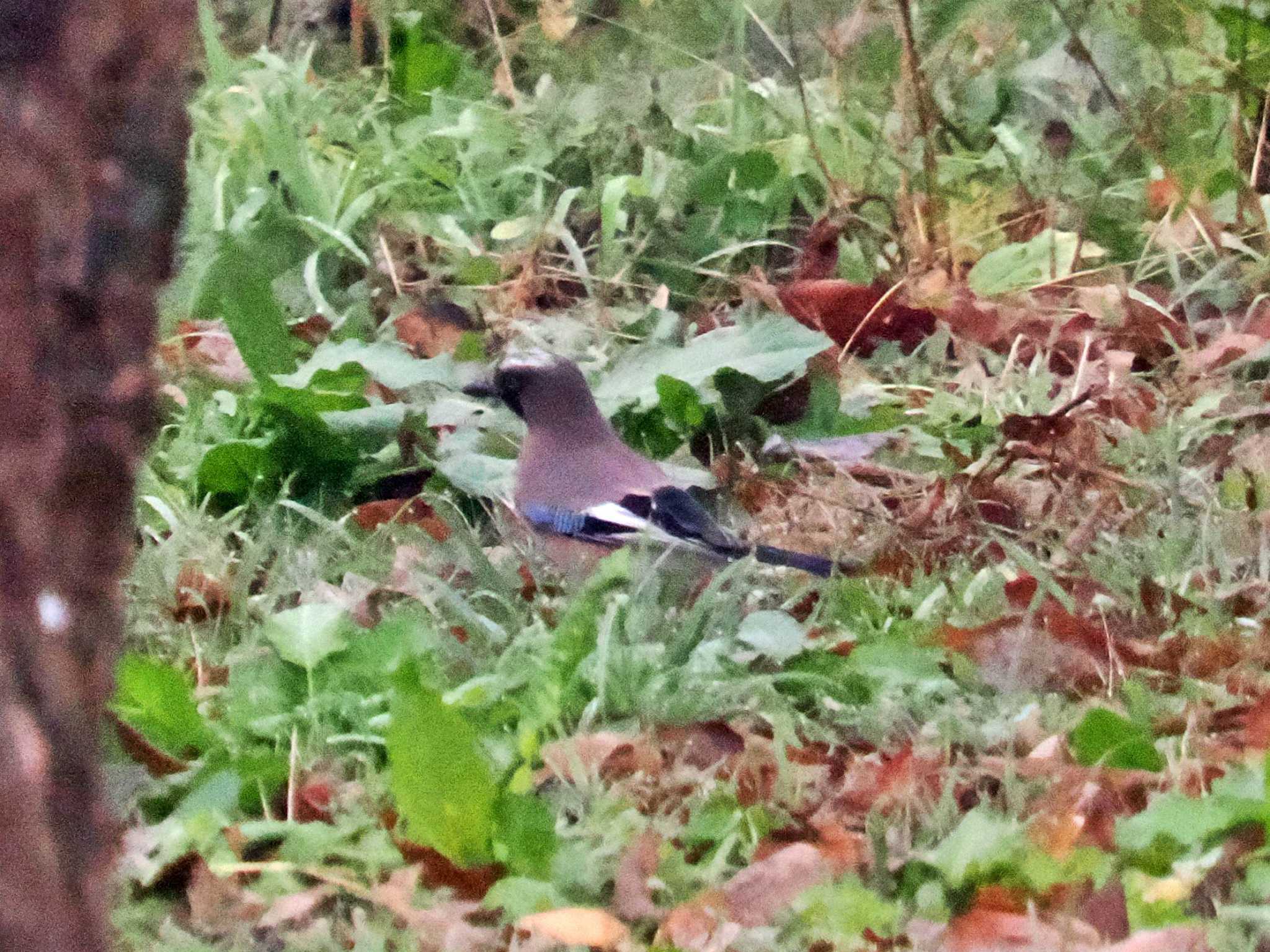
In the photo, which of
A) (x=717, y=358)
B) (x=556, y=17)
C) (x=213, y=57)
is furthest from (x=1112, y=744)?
(x=556, y=17)

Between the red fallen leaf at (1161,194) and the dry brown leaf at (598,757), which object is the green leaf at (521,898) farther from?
the red fallen leaf at (1161,194)

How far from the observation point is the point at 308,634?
277 centimetres

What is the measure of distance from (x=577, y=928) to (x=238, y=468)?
6.18ft

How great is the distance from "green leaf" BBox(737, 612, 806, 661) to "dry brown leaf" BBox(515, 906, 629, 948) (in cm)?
81

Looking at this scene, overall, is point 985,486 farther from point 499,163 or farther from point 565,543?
point 499,163

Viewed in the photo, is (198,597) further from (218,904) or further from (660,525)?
(218,904)

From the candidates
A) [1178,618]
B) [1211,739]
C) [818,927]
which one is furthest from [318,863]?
[1178,618]

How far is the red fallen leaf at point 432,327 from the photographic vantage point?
4.76 meters

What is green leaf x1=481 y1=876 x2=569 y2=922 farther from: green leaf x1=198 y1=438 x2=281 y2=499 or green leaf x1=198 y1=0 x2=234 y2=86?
green leaf x1=198 y1=0 x2=234 y2=86

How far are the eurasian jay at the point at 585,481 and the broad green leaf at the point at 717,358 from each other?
0.66 feet

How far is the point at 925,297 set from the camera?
4.88 m

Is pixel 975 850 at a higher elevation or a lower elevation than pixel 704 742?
higher

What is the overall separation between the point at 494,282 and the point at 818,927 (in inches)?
136

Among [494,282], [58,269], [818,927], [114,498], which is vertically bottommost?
[494,282]
